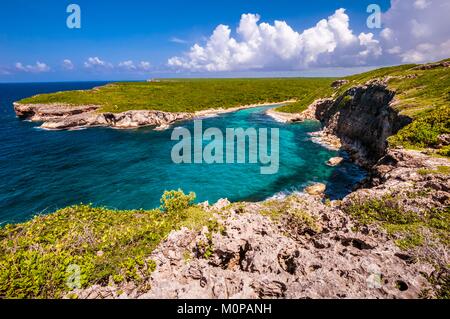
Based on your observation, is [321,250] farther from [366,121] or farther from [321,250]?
[366,121]

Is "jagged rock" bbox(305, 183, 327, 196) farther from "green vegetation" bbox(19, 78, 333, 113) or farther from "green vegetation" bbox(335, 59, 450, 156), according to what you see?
"green vegetation" bbox(19, 78, 333, 113)

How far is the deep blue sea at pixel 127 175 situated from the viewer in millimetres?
29422

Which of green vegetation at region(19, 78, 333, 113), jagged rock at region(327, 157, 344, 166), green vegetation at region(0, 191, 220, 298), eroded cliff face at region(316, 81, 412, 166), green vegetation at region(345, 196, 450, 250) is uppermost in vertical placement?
green vegetation at region(19, 78, 333, 113)

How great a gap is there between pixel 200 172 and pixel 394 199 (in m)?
27.3

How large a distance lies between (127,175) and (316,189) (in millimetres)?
26747

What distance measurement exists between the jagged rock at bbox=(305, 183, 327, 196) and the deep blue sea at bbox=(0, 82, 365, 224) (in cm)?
91

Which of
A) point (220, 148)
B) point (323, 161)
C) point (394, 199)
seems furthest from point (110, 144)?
point (394, 199)

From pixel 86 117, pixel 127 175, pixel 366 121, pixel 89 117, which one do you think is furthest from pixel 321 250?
pixel 86 117

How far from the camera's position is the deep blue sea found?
29422 millimetres

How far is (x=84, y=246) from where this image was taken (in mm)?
10953

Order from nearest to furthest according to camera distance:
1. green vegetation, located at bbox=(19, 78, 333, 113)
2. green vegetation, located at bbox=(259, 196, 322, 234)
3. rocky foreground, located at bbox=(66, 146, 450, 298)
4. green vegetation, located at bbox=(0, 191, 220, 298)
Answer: rocky foreground, located at bbox=(66, 146, 450, 298) < green vegetation, located at bbox=(0, 191, 220, 298) < green vegetation, located at bbox=(259, 196, 322, 234) < green vegetation, located at bbox=(19, 78, 333, 113)

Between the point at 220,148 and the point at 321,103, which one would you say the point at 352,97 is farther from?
the point at 220,148

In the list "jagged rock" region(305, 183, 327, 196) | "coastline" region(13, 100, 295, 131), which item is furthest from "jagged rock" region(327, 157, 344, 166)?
"coastline" region(13, 100, 295, 131)

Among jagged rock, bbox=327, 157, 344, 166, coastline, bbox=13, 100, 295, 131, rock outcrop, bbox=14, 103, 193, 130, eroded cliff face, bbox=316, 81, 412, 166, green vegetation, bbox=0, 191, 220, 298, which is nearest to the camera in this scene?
green vegetation, bbox=0, 191, 220, 298
